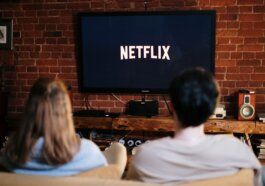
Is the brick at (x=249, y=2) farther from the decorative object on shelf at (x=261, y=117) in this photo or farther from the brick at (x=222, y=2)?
the decorative object on shelf at (x=261, y=117)

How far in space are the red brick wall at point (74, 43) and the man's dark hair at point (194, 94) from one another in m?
2.61

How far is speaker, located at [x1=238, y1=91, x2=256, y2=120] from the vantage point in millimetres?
3980

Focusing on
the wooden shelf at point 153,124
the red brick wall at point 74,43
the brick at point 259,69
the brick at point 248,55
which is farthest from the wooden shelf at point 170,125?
the brick at point 248,55

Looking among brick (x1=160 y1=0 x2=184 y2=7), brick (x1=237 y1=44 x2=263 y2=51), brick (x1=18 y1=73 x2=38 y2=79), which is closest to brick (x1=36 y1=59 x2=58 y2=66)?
brick (x1=18 y1=73 x2=38 y2=79)

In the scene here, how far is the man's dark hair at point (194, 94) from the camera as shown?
1641 mm

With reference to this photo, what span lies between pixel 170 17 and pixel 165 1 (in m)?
0.22

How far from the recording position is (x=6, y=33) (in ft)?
14.9

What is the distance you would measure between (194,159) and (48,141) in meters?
0.61

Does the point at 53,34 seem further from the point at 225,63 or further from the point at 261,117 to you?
the point at 261,117

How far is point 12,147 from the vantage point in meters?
1.78

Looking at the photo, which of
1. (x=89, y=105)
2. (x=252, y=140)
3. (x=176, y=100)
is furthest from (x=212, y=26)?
(x=176, y=100)

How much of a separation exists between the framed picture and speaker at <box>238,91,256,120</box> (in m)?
2.53

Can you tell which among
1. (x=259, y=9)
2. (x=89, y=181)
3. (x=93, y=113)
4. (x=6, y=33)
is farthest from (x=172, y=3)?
(x=89, y=181)

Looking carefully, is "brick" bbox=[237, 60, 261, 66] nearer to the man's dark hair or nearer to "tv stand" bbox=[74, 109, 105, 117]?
"tv stand" bbox=[74, 109, 105, 117]
